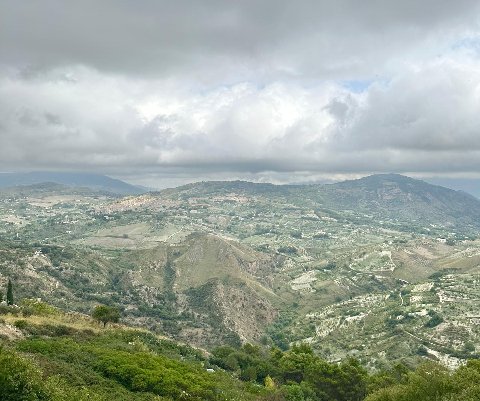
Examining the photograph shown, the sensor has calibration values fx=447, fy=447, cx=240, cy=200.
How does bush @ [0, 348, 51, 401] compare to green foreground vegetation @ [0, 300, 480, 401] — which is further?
green foreground vegetation @ [0, 300, 480, 401]

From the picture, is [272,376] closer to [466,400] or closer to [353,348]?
[466,400]

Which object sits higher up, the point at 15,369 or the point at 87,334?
the point at 15,369

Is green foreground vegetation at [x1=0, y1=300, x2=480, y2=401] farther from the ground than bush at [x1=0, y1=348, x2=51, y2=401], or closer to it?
closer to it

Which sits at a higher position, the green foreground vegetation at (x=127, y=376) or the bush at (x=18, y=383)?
the bush at (x=18, y=383)

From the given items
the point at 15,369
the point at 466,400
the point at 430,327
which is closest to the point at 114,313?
the point at 15,369

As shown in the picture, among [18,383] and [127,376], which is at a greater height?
[18,383]

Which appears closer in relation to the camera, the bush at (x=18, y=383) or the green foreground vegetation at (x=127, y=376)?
the bush at (x=18, y=383)

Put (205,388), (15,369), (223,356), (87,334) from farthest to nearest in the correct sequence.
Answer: (223,356) < (87,334) < (205,388) < (15,369)

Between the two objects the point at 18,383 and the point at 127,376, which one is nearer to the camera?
the point at 18,383
